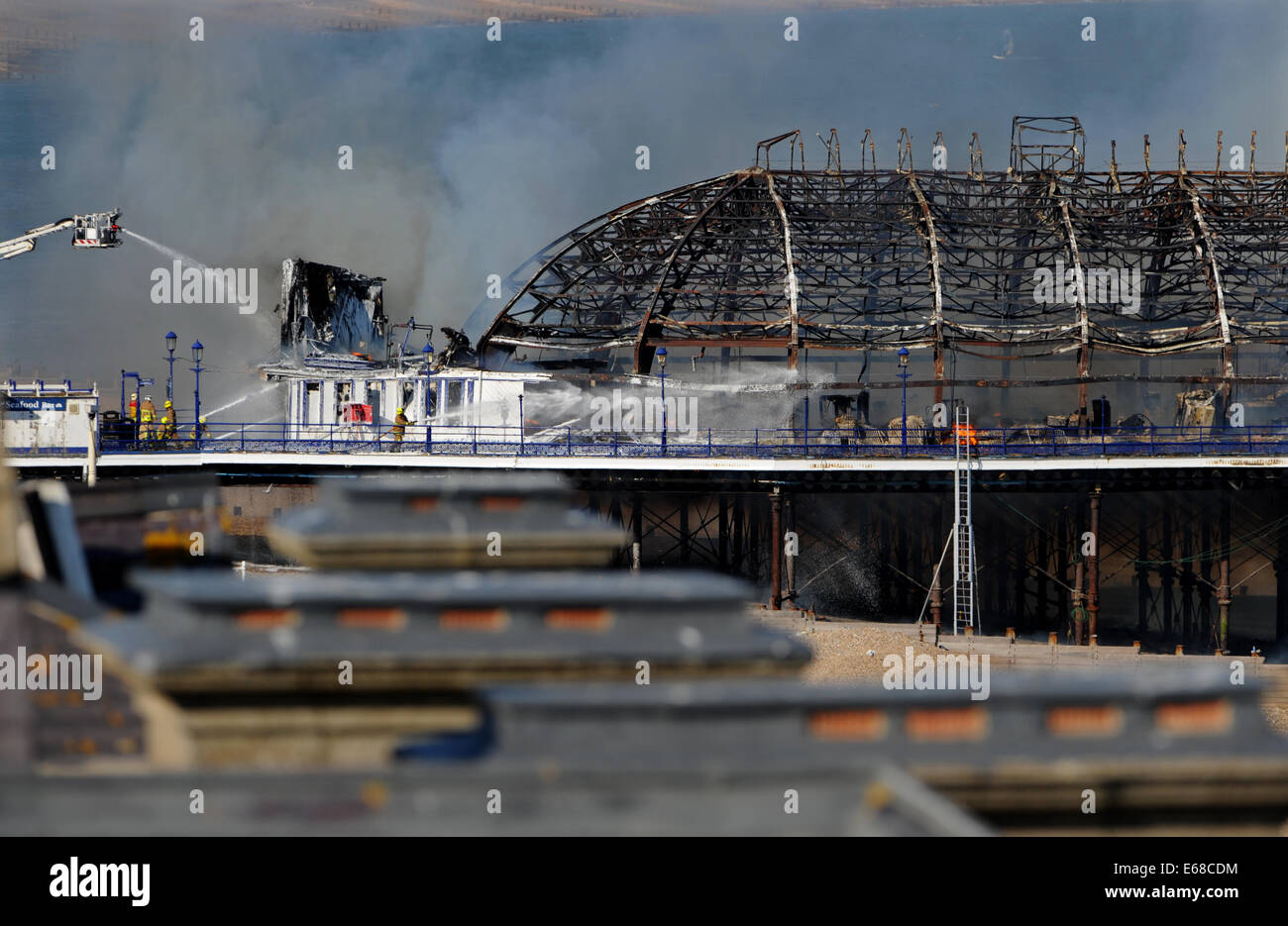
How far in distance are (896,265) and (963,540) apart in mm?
19413

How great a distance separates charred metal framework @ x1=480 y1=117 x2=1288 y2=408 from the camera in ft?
198

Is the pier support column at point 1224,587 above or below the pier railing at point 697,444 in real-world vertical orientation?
below

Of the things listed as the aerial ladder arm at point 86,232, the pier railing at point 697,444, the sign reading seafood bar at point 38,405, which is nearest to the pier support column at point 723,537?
the pier railing at point 697,444

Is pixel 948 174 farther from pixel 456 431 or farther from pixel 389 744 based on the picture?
pixel 389 744

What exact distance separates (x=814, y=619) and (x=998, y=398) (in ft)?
119

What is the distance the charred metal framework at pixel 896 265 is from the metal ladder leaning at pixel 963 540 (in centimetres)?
1185

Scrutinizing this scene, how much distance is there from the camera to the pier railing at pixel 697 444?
47844mm

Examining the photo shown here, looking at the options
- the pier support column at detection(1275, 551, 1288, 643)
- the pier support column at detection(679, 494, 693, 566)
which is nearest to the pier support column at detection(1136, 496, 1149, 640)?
the pier support column at detection(1275, 551, 1288, 643)

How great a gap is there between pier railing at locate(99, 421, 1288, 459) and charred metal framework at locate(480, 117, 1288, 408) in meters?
6.53

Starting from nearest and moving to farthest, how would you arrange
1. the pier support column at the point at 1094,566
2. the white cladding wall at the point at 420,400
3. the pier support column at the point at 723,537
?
the pier support column at the point at 1094,566, the pier support column at the point at 723,537, the white cladding wall at the point at 420,400

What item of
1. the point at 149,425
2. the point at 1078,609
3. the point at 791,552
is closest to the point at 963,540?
the point at 1078,609

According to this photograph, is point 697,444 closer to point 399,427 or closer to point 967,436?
point 967,436

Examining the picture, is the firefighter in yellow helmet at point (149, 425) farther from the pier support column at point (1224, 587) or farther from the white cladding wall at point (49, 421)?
the pier support column at point (1224, 587)
